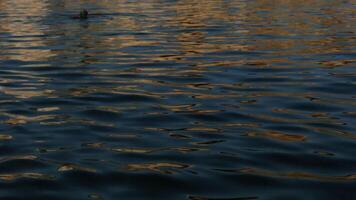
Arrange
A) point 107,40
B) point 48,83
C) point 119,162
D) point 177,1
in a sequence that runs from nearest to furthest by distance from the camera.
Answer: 1. point 119,162
2. point 48,83
3. point 107,40
4. point 177,1

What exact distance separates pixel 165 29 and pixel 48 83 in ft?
33.9

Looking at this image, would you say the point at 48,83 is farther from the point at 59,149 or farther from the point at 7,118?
the point at 59,149

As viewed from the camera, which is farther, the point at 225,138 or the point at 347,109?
the point at 347,109

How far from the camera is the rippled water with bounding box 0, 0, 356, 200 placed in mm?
5152

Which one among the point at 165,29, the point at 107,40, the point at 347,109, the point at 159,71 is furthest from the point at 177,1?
the point at 347,109

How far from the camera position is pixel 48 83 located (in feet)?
33.6

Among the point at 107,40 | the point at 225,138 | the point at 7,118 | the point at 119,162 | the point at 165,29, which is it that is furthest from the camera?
the point at 165,29

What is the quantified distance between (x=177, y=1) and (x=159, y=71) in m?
27.2

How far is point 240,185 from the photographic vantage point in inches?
201

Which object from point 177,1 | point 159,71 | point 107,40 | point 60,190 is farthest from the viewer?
point 177,1

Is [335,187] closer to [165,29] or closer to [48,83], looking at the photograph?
[48,83]

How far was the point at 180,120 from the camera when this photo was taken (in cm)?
743

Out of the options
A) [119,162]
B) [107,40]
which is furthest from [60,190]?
[107,40]

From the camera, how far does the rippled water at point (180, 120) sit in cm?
515
